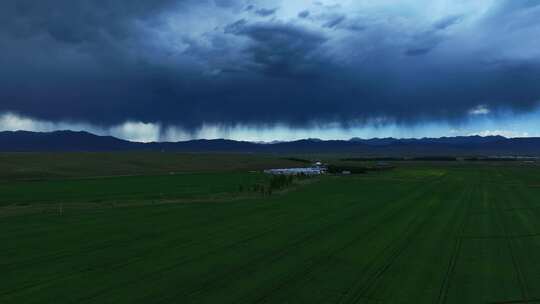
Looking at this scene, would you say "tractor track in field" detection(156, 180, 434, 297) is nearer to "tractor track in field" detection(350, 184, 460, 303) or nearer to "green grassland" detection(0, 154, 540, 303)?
"green grassland" detection(0, 154, 540, 303)

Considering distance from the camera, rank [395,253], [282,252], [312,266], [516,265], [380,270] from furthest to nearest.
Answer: [282,252], [395,253], [516,265], [312,266], [380,270]

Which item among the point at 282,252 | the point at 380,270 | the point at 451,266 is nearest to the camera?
the point at 380,270

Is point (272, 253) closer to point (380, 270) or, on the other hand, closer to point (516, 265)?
point (380, 270)

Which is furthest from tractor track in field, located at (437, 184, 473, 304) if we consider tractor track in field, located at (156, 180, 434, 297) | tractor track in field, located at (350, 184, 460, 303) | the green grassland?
tractor track in field, located at (156, 180, 434, 297)

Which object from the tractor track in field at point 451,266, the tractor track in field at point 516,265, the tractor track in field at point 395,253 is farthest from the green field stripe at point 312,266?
the tractor track in field at point 516,265

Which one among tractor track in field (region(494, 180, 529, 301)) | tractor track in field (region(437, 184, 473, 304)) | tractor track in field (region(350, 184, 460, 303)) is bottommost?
tractor track in field (region(494, 180, 529, 301))

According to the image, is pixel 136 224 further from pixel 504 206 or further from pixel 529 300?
pixel 504 206

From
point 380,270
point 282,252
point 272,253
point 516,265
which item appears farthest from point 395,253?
point 272,253

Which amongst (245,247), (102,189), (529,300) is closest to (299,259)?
(245,247)

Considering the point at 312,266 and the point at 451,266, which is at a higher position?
the point at 312,266
